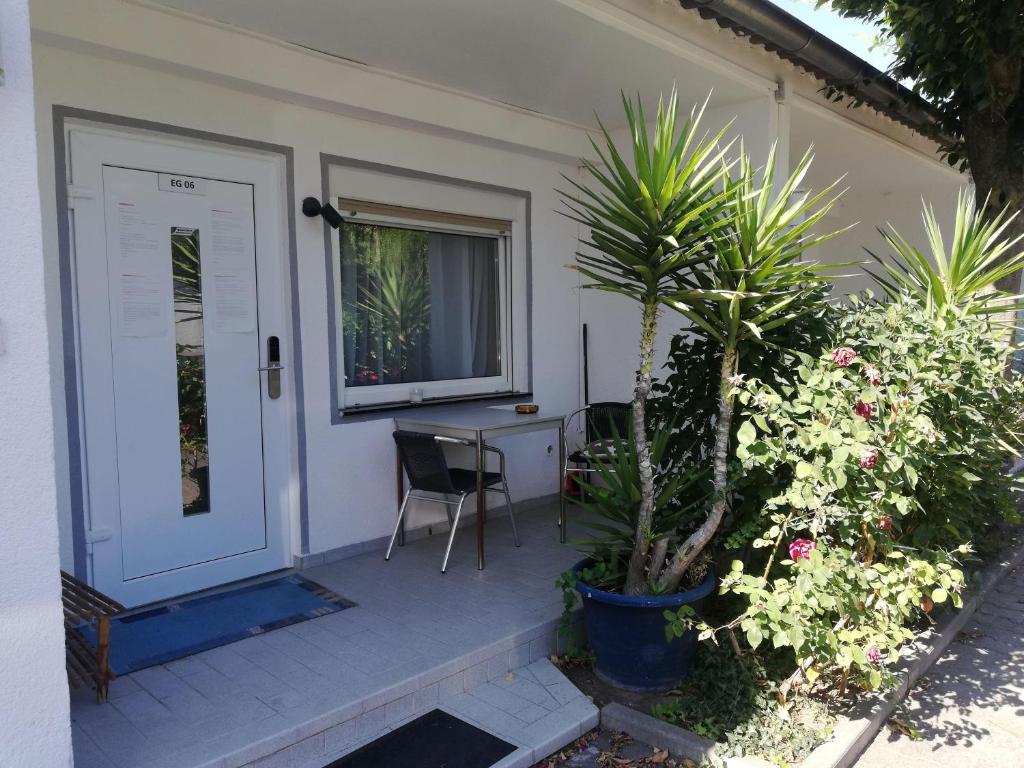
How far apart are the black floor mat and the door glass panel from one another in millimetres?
1771

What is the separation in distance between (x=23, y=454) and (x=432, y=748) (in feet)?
5.70

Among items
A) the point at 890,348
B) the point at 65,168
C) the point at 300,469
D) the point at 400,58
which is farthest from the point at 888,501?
the point at 65,168

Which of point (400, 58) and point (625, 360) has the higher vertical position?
point (400, 58)

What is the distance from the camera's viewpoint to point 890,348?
329 centimetres

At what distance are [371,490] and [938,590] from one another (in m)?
3.08

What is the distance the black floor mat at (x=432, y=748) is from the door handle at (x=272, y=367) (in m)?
2.03

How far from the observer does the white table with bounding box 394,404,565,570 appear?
168 inches

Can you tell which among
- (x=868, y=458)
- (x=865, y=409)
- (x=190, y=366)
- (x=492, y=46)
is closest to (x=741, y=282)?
(x=865, y=409)

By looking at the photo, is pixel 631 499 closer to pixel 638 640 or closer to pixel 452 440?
pixel 638 640

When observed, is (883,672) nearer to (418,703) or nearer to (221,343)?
(418,703)

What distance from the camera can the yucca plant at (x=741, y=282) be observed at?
3.05 metres

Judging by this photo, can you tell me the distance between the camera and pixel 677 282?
10.6 ft

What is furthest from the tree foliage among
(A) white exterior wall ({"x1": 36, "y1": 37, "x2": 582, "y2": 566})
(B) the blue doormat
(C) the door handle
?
(B) the blue doormat

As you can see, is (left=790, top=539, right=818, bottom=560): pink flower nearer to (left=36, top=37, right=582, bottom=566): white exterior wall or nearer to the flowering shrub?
the flowering shrub
